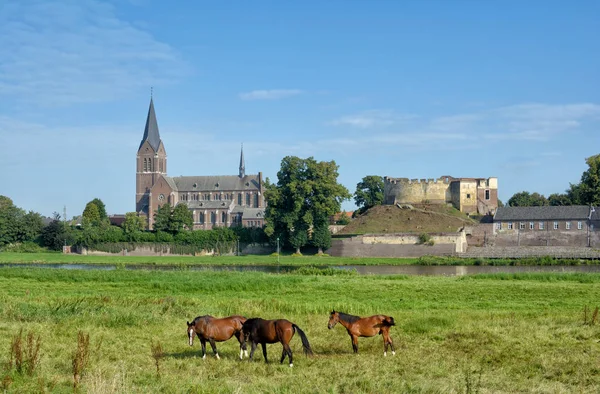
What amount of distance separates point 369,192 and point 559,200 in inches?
958

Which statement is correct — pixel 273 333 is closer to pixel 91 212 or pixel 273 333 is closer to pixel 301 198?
pixel 301 198

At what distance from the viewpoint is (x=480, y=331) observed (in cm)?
1605

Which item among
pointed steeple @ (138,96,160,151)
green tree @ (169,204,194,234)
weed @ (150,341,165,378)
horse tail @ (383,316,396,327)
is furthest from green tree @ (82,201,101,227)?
horse tail @ (383,316,396,327)

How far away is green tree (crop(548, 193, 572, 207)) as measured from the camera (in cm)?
8050

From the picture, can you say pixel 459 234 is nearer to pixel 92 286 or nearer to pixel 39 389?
pixel 92 286

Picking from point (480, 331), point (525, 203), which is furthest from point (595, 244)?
point (480, 331)

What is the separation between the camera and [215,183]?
120438 mm

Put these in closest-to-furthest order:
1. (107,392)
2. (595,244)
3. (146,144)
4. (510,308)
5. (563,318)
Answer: (107,392), (563,318), (510,308), (595,244), (146,144)

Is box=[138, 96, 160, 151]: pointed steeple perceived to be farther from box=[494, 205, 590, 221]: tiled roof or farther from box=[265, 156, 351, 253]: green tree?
box=[494, 205, 590, 221]: tiled roof

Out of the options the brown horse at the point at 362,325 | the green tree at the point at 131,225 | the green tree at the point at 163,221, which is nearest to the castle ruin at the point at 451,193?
the green tree at the point at 163,221

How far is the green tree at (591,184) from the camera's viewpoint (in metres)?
71.6

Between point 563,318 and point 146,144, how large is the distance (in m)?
104

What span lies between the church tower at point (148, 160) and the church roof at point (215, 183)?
157 inches

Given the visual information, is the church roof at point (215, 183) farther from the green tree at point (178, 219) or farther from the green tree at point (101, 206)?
the green tree at point (178, 219)
